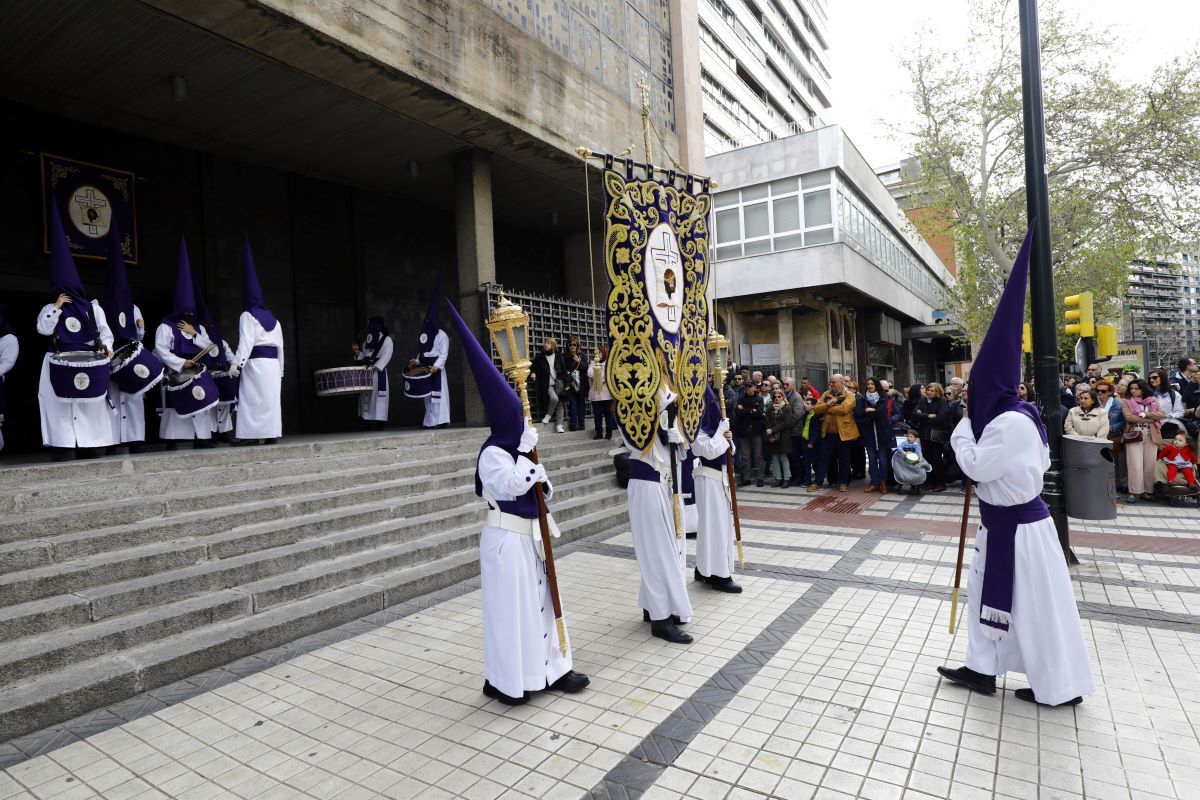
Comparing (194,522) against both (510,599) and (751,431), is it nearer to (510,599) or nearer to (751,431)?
(510,599)

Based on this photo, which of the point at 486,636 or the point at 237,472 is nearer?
the point at 486,636

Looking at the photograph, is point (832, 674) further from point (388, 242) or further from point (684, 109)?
point (684, 109)

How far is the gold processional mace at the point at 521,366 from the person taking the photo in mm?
4230

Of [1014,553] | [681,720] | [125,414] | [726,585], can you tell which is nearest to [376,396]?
[125,414]

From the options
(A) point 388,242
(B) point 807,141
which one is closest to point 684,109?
(A) point 388,242

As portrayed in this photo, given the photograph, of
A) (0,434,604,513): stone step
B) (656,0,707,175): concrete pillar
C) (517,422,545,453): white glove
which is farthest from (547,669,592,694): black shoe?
(656,0,707,175): concrete pillar

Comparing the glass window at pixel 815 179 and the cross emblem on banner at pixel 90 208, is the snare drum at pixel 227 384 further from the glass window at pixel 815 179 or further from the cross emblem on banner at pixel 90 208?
the glass window at pixel 815 179

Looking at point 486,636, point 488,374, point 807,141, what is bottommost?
point 486,636

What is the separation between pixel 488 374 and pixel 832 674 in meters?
2.92

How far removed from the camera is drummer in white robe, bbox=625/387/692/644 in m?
5.03

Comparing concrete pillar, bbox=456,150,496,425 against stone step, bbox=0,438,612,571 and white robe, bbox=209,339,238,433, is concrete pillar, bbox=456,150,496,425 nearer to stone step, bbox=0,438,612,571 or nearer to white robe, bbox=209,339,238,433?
white robe, bbox=209,339,238,433

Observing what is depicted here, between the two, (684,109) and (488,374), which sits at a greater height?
(684,109)

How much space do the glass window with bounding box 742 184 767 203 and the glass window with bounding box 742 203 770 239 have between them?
0.95ft

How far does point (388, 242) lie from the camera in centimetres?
1445
